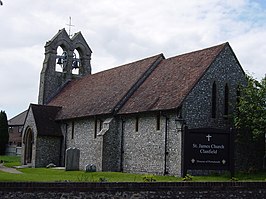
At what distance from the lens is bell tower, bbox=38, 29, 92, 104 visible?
50.0m

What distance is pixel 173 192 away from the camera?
16250 millimetres

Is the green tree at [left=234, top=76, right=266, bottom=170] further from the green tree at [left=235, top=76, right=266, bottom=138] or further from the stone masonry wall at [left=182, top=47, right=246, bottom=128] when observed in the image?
the stone masonry wall at [left=182, top=47, right=246, bottom=128]

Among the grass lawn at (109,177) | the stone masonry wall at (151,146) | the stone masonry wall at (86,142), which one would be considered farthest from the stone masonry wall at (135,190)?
the stone masonry wall at (86,142)

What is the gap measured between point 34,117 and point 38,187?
89.9 ft

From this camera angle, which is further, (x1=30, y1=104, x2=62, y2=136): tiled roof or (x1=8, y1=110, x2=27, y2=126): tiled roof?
(x1=8, y1=110, x2=27, y2=126): tiled roof

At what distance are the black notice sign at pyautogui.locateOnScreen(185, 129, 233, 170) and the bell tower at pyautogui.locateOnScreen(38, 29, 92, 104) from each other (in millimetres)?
32452

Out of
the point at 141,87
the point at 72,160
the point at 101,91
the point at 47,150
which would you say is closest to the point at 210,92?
the point at 141,87

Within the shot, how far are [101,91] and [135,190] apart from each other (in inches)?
963

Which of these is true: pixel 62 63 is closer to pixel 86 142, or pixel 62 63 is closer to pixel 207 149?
pixel 86 142

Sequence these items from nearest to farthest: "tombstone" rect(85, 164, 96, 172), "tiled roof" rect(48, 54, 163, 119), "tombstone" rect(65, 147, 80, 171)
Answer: "tombstone" rect(85, 164, 96, 172) < "tombstone" rect(65, 147, 80, 171) < "tiled roof" rect(48, 54, 163, 119)

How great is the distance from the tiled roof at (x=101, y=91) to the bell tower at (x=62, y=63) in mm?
3131

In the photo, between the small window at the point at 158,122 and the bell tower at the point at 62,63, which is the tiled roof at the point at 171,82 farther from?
the bell tower at the point at 62,63

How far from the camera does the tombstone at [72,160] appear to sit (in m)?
32.7

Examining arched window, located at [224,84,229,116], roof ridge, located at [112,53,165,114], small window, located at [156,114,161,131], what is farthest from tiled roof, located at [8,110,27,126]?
arched window, located at [224,84,229,116]
